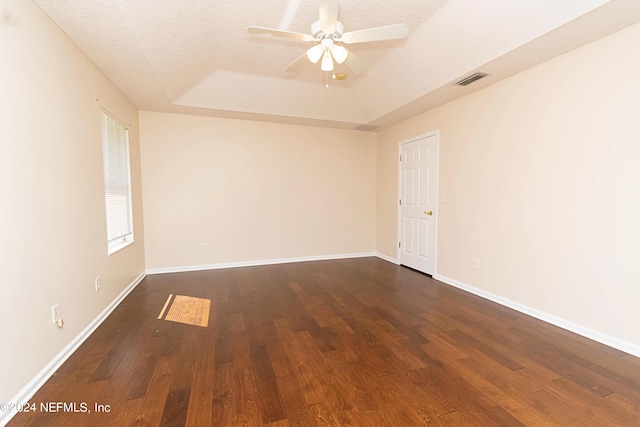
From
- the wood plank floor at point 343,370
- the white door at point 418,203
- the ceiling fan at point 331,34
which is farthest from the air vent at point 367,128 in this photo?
the wood plank floor at point 343,370

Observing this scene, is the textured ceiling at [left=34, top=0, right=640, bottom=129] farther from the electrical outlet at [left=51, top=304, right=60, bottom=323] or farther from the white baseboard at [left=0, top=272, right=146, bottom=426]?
the white baseboard at [left=0, top=272, right=146, bottom=426]

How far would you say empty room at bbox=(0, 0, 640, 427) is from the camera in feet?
5.54

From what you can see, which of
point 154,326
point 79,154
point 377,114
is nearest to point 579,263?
point 377,114

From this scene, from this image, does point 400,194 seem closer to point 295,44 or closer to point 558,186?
point 558,186

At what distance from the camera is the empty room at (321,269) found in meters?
1.69

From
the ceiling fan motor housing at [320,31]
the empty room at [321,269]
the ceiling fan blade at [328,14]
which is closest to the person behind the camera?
the empty room at [321,269]

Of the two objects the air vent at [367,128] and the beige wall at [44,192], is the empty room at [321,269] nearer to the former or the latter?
the beige wall at [44,192]

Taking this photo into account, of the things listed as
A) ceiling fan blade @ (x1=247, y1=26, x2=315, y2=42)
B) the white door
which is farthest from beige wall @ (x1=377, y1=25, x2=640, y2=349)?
ceiling fan blade @ (x1=247, y1=26, x2=315, y2=42)

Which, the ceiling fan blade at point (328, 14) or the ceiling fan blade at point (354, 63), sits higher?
the ceiling fan blade at point (328, 14)

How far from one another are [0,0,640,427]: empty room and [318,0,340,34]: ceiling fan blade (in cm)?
2

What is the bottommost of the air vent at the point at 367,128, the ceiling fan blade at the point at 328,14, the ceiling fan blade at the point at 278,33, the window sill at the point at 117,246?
the window sill at the point at 117,246

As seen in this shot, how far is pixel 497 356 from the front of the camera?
2135mm

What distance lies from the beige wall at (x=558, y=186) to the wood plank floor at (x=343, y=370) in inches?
14.9

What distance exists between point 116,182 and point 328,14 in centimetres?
305
